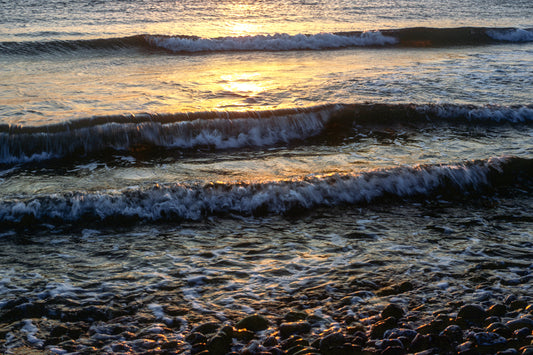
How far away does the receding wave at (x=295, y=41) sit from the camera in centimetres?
1336

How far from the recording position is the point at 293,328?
3.17 m

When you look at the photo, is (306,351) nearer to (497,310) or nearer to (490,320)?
A: (490,320)

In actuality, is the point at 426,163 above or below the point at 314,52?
below

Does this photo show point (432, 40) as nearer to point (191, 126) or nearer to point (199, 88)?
point (199, 88)

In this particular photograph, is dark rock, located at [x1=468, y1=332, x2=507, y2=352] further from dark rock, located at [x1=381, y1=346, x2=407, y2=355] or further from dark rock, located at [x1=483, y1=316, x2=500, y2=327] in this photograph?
dark rock, located at [x1=381, y1=346, x2=407, y2=355]

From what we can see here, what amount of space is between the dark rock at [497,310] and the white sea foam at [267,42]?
12.1 m

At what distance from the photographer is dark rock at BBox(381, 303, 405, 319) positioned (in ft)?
10.7

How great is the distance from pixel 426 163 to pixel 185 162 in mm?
3179

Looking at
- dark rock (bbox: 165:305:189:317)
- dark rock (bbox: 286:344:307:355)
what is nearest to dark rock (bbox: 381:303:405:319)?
dark rock (bbox: 286:344:307:355)

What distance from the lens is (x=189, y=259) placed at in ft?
13.5

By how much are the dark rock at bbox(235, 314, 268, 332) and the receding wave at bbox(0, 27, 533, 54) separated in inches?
466

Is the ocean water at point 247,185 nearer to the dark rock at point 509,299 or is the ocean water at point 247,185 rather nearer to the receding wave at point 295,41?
the dark rock at point 509,299

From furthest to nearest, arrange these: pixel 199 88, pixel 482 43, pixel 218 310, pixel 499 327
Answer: pixel 482 43, pixel 199 88, pixel 218 310, pixel 499 327

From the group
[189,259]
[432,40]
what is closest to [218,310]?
[189,259]
